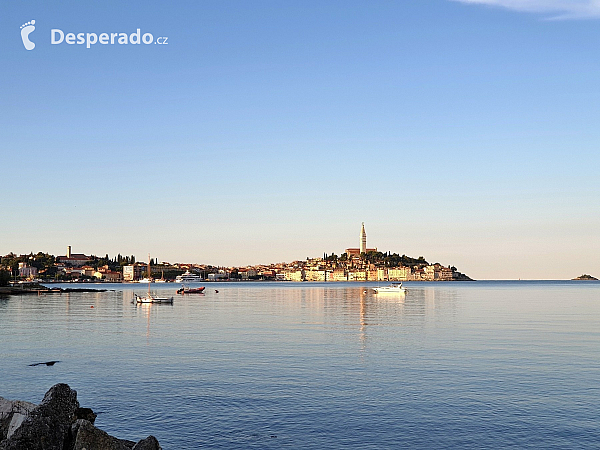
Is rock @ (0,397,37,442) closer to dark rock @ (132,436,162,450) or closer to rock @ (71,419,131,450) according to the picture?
rock @ (71,419,131,450)

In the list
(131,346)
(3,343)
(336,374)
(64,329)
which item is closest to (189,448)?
(336,374)

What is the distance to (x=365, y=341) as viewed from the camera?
112 ft

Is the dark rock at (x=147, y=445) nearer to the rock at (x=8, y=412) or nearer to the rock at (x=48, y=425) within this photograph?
the rock at (x=48, y=425)

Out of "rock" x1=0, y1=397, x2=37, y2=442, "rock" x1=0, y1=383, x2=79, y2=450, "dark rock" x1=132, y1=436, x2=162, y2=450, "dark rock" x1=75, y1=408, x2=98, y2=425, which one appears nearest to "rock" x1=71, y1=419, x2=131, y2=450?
"rock" x1=0, y1=383, x2=79, y2=450

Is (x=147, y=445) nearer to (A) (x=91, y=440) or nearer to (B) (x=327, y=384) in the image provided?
(A) (x=91, y=440)

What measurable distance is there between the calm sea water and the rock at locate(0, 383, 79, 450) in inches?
152

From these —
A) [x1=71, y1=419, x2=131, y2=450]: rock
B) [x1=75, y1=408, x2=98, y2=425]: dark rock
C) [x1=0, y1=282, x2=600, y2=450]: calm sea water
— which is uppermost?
[x1=71, y1=419, x2=131, y2=450]: rock

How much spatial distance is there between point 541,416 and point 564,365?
368 inches

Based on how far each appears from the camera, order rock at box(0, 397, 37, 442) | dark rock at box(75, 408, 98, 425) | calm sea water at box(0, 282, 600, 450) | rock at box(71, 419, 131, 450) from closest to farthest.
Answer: rock at box(71, 419, 131, 450) < rock at box(0, 397, 37, 442) < dark rock at box(75, 408, 98, 425) < calm sea water at box(0, 282, 600, 450)

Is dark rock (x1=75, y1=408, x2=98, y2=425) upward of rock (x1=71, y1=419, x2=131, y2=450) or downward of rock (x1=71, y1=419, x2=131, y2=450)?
downward

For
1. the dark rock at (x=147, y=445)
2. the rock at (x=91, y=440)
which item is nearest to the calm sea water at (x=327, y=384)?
the rock at (x=91, y=440)

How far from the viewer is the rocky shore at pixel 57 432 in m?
11.1

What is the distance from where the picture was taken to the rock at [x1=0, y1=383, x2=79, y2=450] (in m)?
11.1

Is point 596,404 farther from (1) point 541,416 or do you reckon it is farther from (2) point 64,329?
(2) point 64,329
